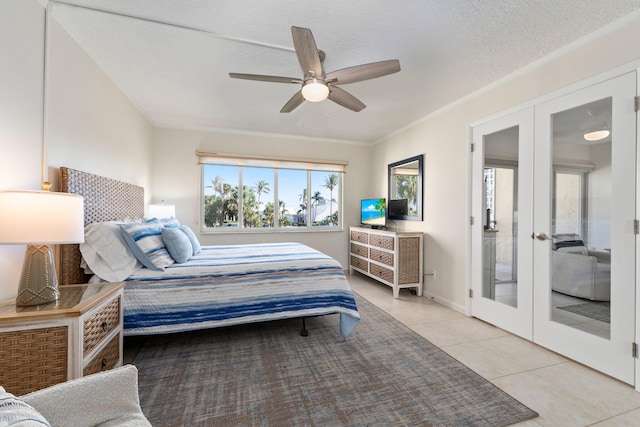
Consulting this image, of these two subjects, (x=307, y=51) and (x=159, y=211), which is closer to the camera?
(x=307, y=51)

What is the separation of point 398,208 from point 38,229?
4.15 metres

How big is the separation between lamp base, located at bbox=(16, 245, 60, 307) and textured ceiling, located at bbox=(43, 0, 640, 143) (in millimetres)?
1657

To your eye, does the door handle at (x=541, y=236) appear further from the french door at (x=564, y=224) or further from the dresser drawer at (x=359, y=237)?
the dresser drawer at (x=359, y=237)

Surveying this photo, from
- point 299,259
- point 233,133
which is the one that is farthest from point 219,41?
point 233,133

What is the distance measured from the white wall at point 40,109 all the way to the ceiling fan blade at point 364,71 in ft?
6.30

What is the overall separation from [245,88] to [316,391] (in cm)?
293

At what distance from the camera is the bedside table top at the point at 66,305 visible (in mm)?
1324

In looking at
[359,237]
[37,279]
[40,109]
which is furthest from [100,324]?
[359,237]

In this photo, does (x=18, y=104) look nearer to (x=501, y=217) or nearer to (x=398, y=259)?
(x=398, y=259)

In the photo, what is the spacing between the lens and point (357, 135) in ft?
15.9

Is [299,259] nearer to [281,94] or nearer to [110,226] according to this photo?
[110,226]

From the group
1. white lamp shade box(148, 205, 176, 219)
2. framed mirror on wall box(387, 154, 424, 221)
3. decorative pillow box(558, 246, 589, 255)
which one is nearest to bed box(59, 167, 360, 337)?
white lamp shade box(148, 205, 176, 219)

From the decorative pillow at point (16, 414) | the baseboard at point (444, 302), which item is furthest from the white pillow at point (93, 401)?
the baseboard at point (444, 302)

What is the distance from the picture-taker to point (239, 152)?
15.2ft
